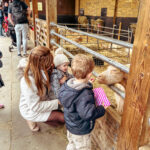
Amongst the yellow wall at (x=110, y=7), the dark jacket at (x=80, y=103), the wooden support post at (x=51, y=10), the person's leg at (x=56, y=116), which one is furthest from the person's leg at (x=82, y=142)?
the yellow wall at (x=110, y=7)

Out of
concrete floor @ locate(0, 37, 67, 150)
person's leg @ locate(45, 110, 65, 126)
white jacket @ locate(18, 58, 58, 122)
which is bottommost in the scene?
concrete floor @ locate(0, 37, 67, 150)

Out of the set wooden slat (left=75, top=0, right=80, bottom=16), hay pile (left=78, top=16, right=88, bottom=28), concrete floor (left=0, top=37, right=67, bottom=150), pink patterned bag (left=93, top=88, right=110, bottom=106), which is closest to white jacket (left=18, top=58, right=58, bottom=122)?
concrete floor (left=0, top=37, right=67, bottom=150)

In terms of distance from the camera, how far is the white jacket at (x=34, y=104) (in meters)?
1.71

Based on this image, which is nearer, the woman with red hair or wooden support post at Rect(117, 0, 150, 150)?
wooden support post at Rect(117, 0, 150, 150)

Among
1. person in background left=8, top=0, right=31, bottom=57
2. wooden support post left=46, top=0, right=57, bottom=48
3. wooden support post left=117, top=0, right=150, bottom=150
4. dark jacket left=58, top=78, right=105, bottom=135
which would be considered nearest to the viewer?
wooden support post left=117, top=0, right=150, bottom=150

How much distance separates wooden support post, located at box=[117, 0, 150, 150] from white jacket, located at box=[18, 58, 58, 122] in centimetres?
84

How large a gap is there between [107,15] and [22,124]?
8.28 m

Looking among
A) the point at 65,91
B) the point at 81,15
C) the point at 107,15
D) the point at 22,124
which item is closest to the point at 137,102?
the point at 65,91

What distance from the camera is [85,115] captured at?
1.23m

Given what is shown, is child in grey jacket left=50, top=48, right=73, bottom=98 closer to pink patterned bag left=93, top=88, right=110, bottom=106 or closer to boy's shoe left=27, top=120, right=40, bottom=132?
boy's shoe left=27, top=120, right=40, bottom=132

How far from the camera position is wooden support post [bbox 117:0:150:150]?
0.94 metres

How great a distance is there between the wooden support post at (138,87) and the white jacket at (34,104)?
843 mm

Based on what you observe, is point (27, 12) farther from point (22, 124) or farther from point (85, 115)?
point (85, 115)

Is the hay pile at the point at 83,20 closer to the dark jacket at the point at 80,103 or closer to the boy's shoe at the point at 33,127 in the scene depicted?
the boy's shoe at the point at 33,127
